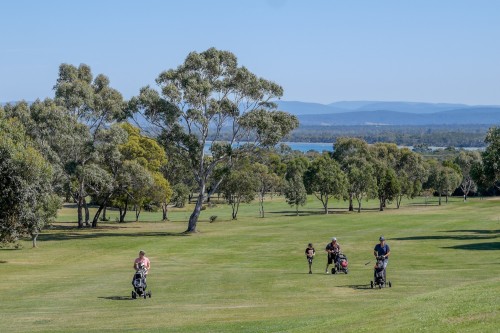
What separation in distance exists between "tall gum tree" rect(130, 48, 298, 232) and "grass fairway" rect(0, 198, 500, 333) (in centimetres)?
1004

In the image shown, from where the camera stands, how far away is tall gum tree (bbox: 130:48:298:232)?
79.1 metres

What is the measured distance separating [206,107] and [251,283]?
150 feet

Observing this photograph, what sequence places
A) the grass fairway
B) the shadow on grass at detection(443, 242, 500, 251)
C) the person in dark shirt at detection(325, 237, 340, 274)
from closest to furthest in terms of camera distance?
the grass fairway < the person in dark shirt at detection(325, 237, 340, 274) < the shadow on grass at detection(443, 242, 500, 251)

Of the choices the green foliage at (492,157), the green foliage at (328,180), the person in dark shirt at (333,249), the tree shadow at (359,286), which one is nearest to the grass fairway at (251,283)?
the tree shadow at (359,286)

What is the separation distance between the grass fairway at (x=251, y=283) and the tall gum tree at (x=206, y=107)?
32.9 ft

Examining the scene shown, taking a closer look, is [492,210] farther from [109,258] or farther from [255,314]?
[255,314]

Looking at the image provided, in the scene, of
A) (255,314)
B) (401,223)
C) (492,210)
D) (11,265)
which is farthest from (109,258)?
(492,210)

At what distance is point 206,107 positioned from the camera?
3174 inches

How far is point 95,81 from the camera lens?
328 ft

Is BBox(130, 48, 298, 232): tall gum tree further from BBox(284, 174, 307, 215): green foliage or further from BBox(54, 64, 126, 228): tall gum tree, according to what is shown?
BBox(284, 174, 307, 215): green foliage

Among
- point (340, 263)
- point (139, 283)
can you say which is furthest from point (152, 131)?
point (139, 283)

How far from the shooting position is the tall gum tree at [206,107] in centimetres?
7912

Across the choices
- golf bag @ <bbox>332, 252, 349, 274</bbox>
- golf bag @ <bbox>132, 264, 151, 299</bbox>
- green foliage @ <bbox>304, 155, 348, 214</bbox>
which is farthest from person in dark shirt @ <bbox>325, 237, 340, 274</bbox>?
green foliage @ <bbox>304, 155, 348, 214</bbox>

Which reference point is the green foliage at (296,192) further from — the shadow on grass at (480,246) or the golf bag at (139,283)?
the golf bag at (139,283)
